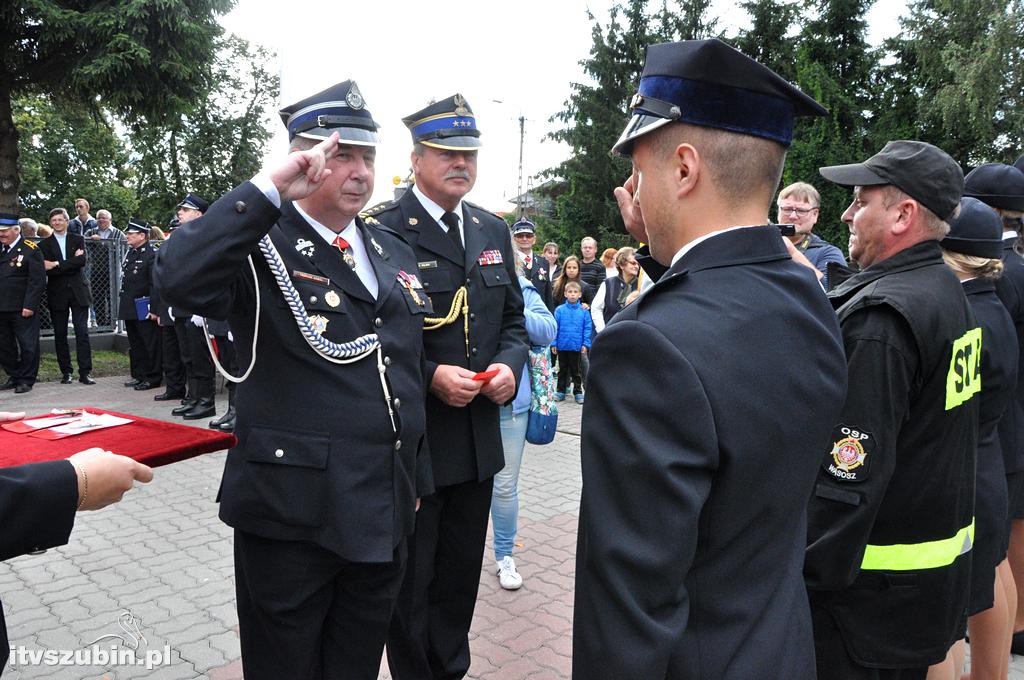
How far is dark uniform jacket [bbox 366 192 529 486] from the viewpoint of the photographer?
3062 mm

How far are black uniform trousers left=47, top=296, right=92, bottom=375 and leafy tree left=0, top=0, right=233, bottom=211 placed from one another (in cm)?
436

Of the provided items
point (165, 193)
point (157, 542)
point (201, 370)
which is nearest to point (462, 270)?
point (157, 542)

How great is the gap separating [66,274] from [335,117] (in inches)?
413

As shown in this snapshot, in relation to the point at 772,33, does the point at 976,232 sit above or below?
below

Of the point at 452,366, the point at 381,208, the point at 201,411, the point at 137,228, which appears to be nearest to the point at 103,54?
the point at 137,228

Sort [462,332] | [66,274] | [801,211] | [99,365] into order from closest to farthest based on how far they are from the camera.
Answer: [462,332], [801,211], [66,274], [99,365]

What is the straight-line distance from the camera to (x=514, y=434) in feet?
13.6

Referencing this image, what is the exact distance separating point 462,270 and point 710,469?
2.06 m

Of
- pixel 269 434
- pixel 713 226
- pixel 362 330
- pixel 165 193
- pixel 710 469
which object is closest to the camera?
pixel 710 469

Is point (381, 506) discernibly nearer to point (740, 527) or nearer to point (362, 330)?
point (362, 330)

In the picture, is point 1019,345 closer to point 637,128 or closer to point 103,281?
point 637,128

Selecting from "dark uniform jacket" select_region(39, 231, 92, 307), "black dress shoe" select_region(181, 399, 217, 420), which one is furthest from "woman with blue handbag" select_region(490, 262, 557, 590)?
"dark uniform jacket" select_region(39, 231, 92, 307)

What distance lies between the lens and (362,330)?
230 centimetres

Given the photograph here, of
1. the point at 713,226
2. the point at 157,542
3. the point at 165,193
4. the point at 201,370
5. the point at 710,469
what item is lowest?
the point at 157,542
